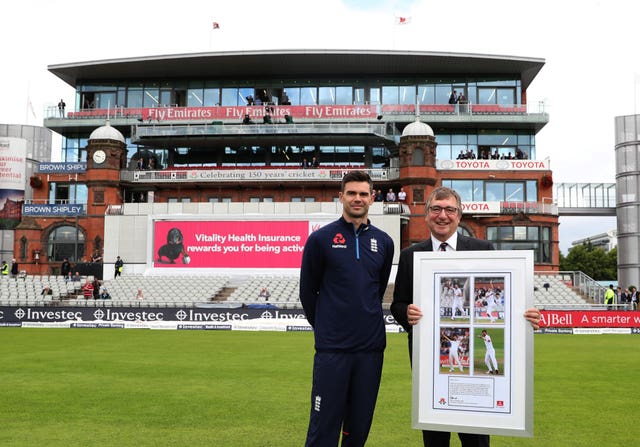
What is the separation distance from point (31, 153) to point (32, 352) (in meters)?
62.8

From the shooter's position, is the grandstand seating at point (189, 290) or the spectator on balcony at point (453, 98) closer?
the grandstand seating at point (189, 290)

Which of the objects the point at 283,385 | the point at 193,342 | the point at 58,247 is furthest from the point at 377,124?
the point at 283,385

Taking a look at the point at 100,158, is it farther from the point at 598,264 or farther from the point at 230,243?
the point at 598,264

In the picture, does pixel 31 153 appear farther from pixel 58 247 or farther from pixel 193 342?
pixel 193 342

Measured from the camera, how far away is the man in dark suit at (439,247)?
556 cm

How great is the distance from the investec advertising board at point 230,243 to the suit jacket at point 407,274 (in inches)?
1643

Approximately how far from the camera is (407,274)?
569 centimetres

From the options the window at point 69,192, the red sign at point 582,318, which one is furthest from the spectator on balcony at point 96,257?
the red sign at point 582,318

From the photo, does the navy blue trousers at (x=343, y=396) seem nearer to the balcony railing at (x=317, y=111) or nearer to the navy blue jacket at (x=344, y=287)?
the navy blue jacket at (x=344, y=287)

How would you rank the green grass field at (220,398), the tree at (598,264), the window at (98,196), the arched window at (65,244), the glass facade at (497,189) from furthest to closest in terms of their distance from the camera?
the tree at (598,264), the arched window at (65,244), the window at (98,196), the glass facade at (497,189), the green grass field at (220,398)

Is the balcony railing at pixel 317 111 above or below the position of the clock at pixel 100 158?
above

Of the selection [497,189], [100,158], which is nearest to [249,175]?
[100,158]

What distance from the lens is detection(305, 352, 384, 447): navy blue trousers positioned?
5547 millimetres

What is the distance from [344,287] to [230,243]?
43.3 m
